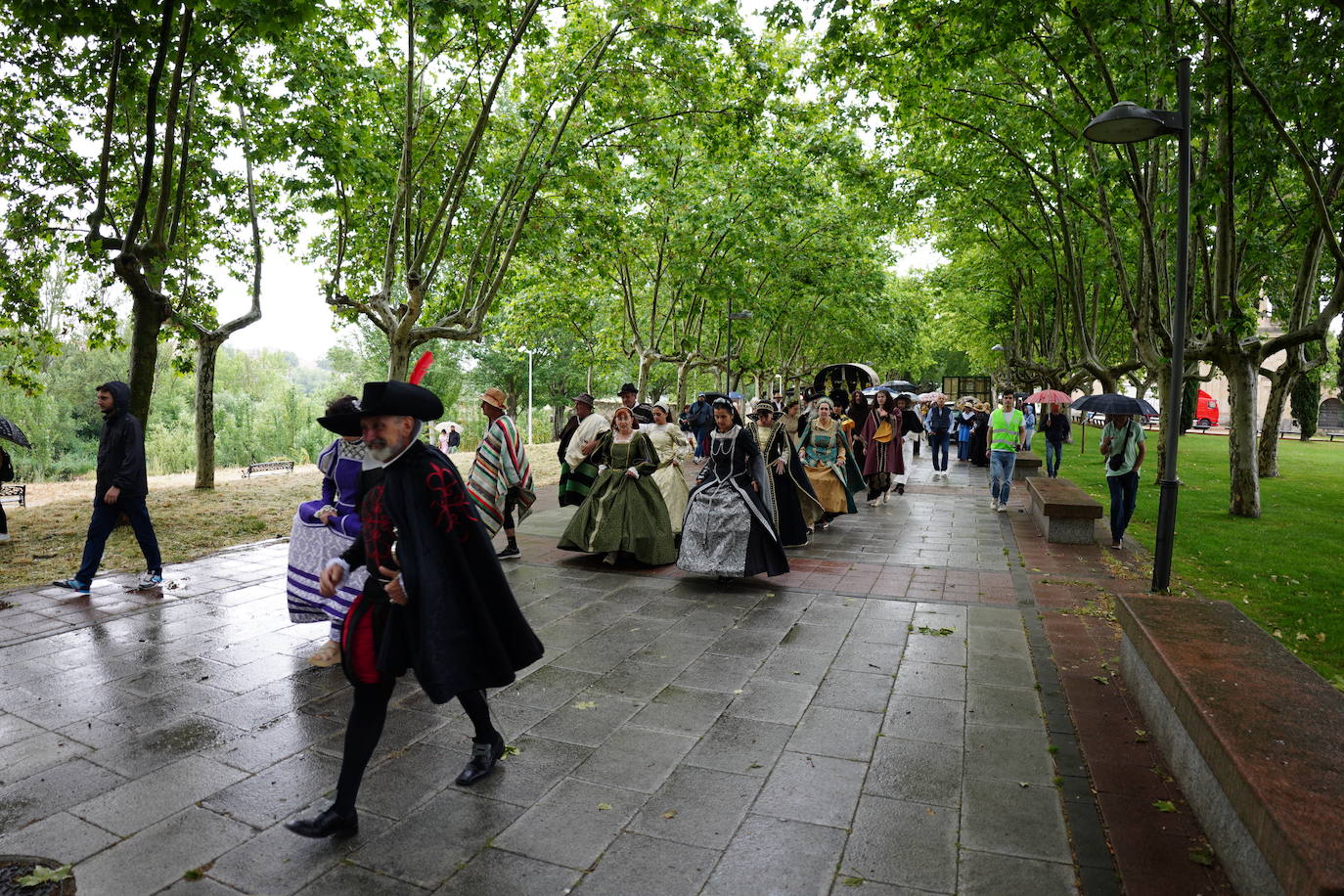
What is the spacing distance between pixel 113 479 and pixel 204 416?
32.4ft

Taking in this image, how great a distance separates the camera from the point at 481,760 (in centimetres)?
372

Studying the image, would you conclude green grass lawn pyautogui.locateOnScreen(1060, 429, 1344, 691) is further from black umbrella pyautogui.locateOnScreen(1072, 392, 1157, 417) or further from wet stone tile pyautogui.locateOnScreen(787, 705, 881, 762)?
wet stone tile pyautogui.locateOnScreen(787, 705, 881, 762)

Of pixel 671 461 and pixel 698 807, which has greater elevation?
pixel 671 461

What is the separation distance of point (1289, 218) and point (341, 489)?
43.9 feet

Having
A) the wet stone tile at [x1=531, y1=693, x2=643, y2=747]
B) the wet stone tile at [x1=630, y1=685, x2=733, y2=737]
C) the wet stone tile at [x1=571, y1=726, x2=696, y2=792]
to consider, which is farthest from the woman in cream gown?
the wet stone tile at [x1=571, y1=726, x2=696, y2=792]

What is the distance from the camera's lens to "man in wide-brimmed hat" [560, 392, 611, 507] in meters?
9.18

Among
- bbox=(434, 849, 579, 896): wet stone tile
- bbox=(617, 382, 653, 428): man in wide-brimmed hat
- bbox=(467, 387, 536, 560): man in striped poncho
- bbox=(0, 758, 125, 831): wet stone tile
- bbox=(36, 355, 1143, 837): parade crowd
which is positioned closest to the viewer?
bbox=(434, 849, 579, 896): wet stone tile

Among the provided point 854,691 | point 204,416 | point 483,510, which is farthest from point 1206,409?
point 854,691

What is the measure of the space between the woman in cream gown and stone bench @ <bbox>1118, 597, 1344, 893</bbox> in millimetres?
5371

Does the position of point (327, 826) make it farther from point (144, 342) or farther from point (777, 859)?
point (144, 342)

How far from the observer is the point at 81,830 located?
10.6ft

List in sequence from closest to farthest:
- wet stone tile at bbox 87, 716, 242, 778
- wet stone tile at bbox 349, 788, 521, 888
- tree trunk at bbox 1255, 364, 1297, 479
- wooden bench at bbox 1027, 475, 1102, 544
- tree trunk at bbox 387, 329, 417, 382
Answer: wet stone tile at bbox 349, 788, 521, 888, wet stone tile at bbox 87, 716, 242, 778, wooden bench at bbox 1027, 475, 1102, 544, tree trunk at bbox 387, 329, 417, 382, tree trunk at bbox 1255, 364, 1297, 479

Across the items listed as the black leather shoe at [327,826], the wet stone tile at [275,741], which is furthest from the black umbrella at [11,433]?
the black leather shoe at [327,826]

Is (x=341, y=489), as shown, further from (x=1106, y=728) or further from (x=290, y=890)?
(x=1106, y=728)
